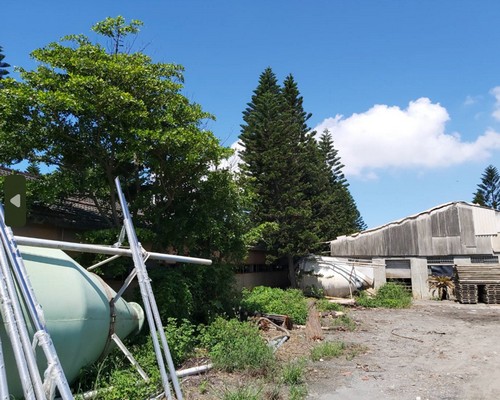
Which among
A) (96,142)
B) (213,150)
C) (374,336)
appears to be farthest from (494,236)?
(96,142)

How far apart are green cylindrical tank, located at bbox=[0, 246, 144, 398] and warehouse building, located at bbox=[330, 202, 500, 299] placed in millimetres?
20491

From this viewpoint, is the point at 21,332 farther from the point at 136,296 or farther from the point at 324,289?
the point at 324,289

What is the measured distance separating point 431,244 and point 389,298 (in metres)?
5.35

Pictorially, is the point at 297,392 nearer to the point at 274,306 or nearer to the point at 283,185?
the point at 274,306

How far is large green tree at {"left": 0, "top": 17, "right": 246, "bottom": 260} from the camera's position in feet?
27.7

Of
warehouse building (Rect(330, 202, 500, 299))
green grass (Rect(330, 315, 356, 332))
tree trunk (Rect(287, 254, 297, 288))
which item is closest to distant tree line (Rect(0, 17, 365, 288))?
green grass (Rect(330, 315, 356, 332))

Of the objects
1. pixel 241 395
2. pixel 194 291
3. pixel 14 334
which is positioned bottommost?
pixel 241 395

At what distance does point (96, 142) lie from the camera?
9.05 metres

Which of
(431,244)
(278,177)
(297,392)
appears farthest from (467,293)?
(297,392)

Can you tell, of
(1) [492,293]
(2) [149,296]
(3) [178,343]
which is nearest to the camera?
(2) [149,296]

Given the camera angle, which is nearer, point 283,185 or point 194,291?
point 194,291

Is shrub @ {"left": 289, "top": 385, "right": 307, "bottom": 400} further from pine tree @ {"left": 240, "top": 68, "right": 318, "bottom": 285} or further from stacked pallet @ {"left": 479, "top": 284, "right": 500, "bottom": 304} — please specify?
stacked pallet @ {"left": 479, "top": 284, "right": 500, "bottom": 304}

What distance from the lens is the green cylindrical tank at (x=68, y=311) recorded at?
498 centimetres

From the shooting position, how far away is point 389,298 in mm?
20266
